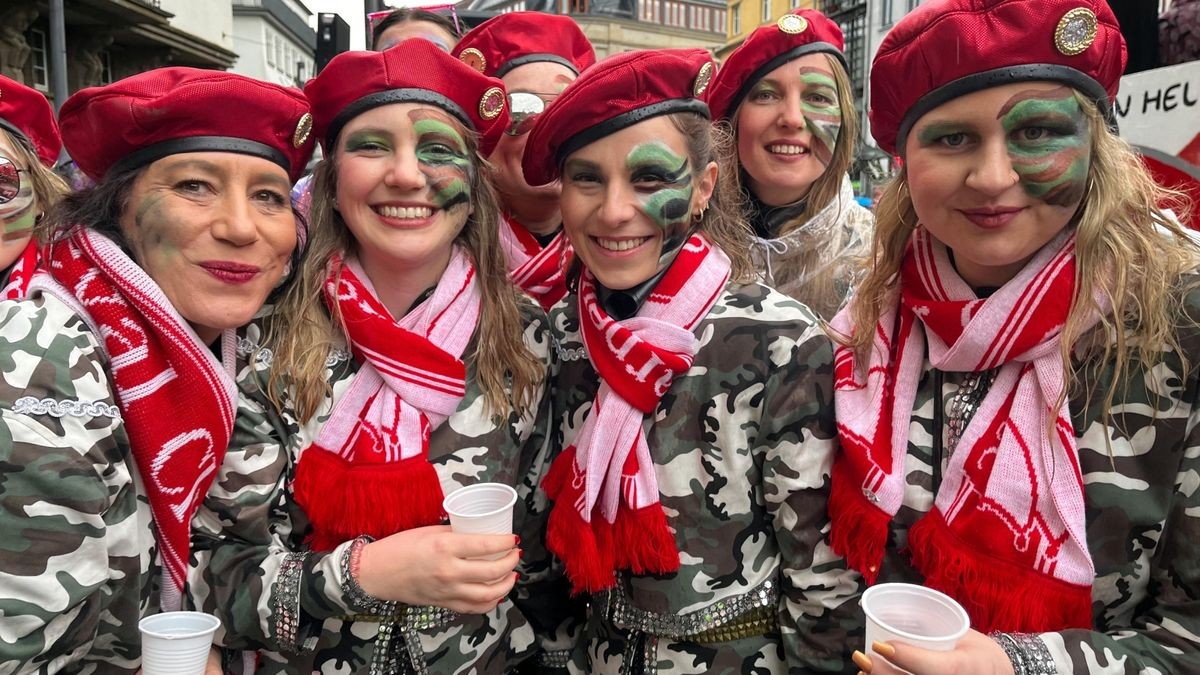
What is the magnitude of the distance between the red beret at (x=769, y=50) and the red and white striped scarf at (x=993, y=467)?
5.70 ft

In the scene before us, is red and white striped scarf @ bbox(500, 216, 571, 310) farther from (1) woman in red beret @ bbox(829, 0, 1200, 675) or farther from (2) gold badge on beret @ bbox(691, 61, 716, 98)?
(1) woman in red beret @ bbox(829, 0, 1200, 675)

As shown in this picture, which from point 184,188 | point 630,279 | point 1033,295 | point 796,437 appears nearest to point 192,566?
point 184,188

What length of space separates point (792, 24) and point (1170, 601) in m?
2.57

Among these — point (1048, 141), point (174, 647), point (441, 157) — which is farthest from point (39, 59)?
point (1048, 141)

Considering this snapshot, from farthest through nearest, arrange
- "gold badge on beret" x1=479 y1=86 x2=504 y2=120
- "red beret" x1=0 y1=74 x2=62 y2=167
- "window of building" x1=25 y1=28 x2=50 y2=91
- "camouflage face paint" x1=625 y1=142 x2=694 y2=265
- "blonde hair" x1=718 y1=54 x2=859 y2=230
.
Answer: "window of building" x1=25 y1=28 x2=50 y2=91
"blonde hair" x1=718 y1=54 x2=859 y2=230
"red beret" x1=0 y1=74 x2=62 y2=167
"gold badge on beret" x1=479 y1=86 x2=504 y2=120
"camouflage face paint" x1=625 y1=142 x2=694 y2=265

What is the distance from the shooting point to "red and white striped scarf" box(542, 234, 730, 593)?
6.42 feet

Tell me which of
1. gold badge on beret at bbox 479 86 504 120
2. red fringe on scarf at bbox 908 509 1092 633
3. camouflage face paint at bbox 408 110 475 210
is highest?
gold badge on beret at bbox 479 86 504 120

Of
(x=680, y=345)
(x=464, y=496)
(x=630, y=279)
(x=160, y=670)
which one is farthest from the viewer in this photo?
(x=630, y=279)

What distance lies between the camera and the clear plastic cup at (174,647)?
1555 mm

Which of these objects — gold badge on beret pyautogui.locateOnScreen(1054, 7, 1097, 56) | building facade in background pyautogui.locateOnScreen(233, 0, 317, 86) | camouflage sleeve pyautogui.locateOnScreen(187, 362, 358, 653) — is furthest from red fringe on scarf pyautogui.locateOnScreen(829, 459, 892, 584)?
building facade in background pyautogui.locateOnScreen(233, 0, 317, 86)

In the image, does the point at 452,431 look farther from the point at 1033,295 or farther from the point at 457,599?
the point at 1033,295

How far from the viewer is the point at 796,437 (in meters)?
1.88

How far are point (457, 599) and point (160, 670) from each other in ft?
1.99

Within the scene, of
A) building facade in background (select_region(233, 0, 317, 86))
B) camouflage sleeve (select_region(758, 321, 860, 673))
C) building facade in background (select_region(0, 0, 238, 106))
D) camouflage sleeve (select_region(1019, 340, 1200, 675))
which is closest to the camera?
camouflage sleeve (select_region(1019, 340, 1200, 675))
